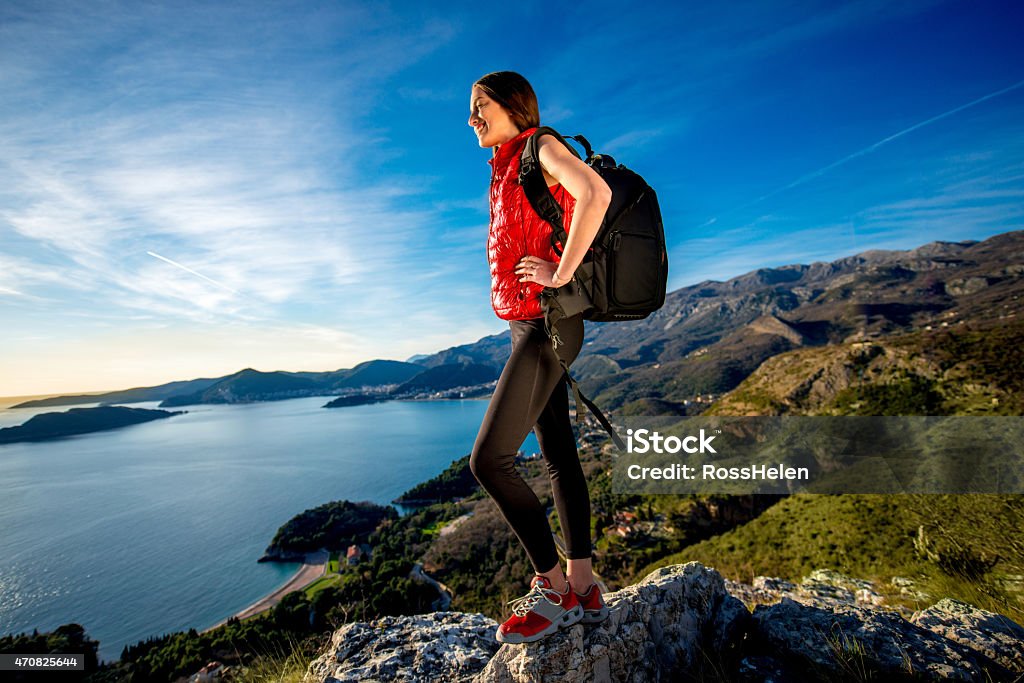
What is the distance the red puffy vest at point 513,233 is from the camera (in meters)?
1.71

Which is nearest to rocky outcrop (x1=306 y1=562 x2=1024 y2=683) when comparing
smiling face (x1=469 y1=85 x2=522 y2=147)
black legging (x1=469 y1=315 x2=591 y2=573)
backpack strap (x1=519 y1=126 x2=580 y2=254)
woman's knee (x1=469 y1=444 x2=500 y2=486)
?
black legging (x1=469 y1=315 x2=591 y2=573)

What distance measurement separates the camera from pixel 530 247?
5.74 ft

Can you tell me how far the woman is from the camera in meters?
1.70

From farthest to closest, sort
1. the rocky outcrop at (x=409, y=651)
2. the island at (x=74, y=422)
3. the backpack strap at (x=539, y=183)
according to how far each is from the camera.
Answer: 1. the island at (x=74, y=422)
2. the rocky outcrop at (x=409, y=651)
3. the backpack strap at (x=539, y=183)

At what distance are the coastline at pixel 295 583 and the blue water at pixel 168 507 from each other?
3.85 ft

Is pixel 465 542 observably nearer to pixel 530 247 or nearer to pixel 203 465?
pixel 530 247

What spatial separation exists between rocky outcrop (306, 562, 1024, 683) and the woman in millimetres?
203

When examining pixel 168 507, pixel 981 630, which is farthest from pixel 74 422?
pixel 981 630

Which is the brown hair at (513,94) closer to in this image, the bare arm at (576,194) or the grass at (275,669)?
the bare arm at (576,194)

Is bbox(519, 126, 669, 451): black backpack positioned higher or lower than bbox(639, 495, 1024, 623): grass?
higher

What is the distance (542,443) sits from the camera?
198 cm

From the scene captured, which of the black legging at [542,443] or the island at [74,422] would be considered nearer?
the black legging at [542,443]

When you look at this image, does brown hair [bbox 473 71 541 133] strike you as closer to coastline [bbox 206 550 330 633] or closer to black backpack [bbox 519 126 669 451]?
black backpack [bbox 519 126 669 451]

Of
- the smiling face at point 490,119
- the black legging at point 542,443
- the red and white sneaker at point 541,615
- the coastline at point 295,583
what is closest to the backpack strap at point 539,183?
the smiling face at point 490,119
